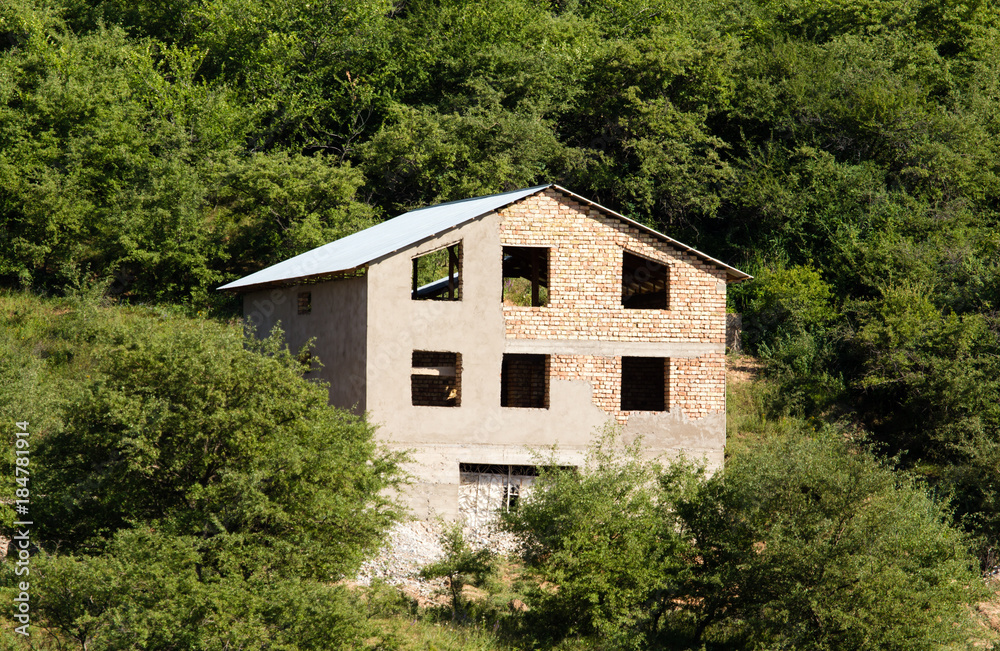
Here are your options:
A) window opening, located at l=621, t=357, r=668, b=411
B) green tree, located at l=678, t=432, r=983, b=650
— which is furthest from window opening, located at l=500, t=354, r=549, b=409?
green tree, located at l=678, t=432, r=983, b=650

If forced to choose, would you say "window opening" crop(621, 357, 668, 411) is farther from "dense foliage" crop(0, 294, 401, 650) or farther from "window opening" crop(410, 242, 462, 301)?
"dense foliage" crop(0, 294, 401, 650)

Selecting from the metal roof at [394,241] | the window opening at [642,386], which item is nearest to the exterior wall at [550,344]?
the metal roof at [394,241]

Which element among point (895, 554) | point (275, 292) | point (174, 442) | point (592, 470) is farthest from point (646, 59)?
point (174, 442)

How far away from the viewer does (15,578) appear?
15.5 meters

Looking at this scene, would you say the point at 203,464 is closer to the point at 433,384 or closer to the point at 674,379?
the point at 433,384

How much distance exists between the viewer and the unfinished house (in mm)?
22375

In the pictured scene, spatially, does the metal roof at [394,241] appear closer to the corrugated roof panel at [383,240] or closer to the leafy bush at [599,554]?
the corrugated roof panel at [383,240]

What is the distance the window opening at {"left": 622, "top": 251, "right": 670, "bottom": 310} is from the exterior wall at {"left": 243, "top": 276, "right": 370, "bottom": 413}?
6.31 meters

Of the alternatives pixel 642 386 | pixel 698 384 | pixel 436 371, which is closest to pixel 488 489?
pixel 436 371

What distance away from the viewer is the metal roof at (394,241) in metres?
22.5

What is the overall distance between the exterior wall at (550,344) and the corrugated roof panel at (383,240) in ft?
0.87

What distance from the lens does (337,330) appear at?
24188mm

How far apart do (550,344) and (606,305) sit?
1.52 m

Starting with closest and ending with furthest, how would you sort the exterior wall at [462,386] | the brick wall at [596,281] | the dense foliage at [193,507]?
the dense foliage at [193,507]
the exterior wall at [462,386]
the brick wall at [596,281]
